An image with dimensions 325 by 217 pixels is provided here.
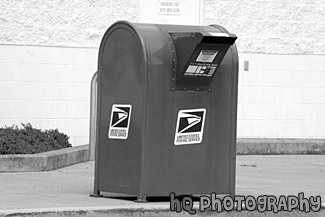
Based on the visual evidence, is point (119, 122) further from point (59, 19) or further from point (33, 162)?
point (59, 19)

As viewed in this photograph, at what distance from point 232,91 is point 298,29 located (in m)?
9.03

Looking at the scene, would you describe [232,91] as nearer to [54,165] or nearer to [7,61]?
[54,165]

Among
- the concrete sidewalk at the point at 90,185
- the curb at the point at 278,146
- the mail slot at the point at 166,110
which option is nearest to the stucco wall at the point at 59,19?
the curb at the point at 278,146

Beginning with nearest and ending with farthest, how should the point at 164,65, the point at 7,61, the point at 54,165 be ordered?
1. the point at 164,65
2. the point at 54,165
3. the point at 7,61

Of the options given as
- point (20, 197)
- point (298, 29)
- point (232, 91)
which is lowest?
point (20, 197)

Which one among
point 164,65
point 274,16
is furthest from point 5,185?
point 274,16

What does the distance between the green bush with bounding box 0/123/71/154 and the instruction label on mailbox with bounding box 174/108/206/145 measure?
171 inches

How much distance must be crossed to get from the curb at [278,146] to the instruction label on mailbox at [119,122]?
7.83 metres

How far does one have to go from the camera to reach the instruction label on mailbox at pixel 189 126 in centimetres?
876

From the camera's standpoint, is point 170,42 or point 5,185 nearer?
point 170,42

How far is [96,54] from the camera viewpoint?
54.6 feet

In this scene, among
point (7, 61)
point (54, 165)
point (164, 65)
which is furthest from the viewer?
point (7, 61)

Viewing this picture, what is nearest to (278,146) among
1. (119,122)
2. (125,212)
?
(119,122)

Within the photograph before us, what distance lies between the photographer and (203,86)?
8875 millimetres
